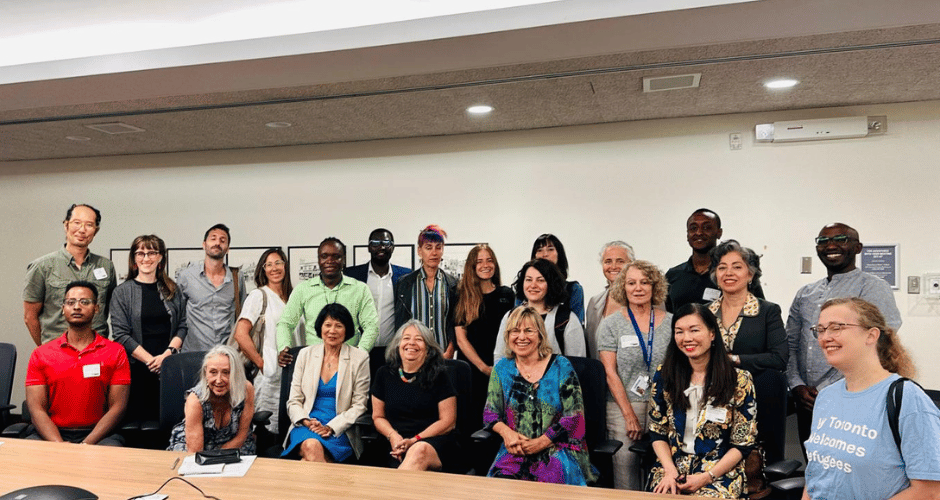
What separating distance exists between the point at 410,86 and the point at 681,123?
222cm

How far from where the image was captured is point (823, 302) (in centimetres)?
340

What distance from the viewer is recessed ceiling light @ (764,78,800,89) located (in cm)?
396

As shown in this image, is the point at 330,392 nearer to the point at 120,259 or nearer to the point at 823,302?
the point at 823,302

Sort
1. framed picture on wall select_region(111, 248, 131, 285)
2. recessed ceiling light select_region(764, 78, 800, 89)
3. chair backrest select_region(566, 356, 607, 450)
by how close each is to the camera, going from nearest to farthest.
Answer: chair backrest select_region(566, 356, 607, 450) < recessed ceiling light select_region(764, 78, 800, 89) < framed picture on wall select_region(111, 248, 131, 285)

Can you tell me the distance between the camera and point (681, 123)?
16.4 feet

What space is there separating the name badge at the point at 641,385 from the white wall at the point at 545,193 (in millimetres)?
2094

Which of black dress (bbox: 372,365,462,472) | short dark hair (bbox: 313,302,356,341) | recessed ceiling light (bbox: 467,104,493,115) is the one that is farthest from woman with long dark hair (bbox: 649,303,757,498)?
recessed ceiling light (bbox: 467,104,493,115)

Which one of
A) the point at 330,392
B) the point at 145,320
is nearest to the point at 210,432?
the point at 330,392

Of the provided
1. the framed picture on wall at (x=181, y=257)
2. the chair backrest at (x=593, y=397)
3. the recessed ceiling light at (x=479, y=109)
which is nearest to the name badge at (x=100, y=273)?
the framed picture on wall at (x=181, y=257)

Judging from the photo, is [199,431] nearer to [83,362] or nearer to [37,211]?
[83,362]

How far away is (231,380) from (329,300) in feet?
3.04

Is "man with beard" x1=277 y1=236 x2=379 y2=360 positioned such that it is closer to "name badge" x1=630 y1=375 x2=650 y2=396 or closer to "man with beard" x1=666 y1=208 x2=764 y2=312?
"name badge" x1=630 y1=375 x2=650 y2=396

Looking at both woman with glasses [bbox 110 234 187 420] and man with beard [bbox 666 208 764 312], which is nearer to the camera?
man with beard [bbox 666 208 764 312]

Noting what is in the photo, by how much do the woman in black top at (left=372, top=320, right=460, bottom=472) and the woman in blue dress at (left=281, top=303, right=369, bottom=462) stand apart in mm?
191
